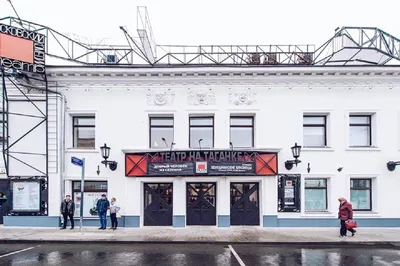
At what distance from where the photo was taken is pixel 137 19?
13414 mm

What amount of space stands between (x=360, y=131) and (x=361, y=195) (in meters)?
2.99

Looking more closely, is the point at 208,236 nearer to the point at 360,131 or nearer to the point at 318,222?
the point at 318,222

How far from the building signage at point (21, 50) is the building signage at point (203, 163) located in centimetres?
594

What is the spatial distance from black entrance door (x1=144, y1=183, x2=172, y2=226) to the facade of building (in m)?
0.05

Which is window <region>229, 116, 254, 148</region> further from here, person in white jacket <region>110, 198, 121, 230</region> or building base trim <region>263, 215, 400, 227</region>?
person in white jacket <region>110, 198, 121, 230</region>

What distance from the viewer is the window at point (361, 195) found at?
43.4 feet

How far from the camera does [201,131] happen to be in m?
13.4

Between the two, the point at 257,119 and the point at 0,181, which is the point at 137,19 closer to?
the point at 257,119

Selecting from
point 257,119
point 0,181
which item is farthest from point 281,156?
point 0,181

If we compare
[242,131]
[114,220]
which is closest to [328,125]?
[242,131]

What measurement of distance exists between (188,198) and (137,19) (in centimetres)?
871

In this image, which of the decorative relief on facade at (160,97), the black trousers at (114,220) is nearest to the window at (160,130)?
the decorative relief on facade at (160,97)

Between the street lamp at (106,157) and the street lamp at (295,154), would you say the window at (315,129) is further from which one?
the street lamp at (106,157)

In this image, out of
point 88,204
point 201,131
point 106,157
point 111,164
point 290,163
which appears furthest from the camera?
point 201,131
